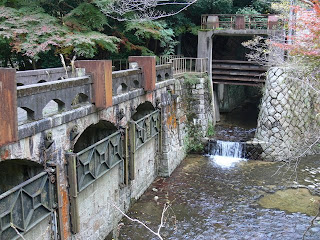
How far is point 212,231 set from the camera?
33.4 ft

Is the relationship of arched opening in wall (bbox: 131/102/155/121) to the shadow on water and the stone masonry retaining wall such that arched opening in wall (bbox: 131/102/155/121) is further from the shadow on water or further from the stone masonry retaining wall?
the stone masonry retaining wall

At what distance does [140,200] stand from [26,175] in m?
5.60

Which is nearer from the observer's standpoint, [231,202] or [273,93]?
[231,202]

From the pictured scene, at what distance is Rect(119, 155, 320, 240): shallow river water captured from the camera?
10141mm

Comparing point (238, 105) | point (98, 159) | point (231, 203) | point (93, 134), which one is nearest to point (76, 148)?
point (93, 134)

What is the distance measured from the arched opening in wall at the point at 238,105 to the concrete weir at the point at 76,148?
28.4 ft

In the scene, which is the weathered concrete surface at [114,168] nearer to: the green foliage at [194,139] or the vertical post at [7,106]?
the vertical post at [7,106]

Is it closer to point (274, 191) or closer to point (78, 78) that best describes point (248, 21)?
point (274, 191)

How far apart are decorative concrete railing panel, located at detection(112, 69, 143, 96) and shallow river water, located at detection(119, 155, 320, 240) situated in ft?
12.9

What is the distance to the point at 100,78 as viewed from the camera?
849cm

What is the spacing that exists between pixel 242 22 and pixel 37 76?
43.4 ft

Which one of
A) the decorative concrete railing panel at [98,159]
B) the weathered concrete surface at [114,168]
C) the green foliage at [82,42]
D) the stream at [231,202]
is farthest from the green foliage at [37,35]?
the stream at [231,202]

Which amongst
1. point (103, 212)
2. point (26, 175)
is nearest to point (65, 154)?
point (26, 175)

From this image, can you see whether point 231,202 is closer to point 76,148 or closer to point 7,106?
point 76,148
